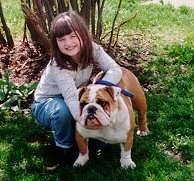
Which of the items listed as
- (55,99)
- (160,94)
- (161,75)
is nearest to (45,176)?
(55,99)

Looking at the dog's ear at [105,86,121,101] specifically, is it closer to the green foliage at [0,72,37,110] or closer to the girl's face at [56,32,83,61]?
the girl's face at [56,32,83,61]

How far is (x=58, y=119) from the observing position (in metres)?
4.25

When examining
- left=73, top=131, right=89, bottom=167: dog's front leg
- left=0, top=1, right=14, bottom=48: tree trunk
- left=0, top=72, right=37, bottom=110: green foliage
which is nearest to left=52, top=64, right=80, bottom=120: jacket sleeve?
left=73, top=131, right=89, bottom=167: dog's front leg

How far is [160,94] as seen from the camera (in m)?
5.66

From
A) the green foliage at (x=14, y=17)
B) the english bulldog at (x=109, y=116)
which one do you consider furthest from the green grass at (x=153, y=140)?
the green foliage at (x=14, y=17)

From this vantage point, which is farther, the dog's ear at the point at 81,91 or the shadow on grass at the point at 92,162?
the shadow on grass at the point at 92,162

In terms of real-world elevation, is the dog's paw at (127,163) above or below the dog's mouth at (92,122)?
below

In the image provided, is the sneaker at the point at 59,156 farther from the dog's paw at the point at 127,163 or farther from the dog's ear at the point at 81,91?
the dog's ear at the point at 81,91

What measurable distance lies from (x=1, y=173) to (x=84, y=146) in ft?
2.25

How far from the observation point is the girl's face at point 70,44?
4074mm

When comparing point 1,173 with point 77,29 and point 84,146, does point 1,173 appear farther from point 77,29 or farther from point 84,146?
point 77,29

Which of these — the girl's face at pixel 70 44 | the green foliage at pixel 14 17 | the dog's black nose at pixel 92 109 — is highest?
the girl's face at pixel 70 44

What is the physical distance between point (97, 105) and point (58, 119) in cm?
57

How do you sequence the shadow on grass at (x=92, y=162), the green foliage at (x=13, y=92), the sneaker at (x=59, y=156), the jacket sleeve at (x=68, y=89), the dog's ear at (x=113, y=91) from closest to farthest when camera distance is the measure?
the dog's ear at (x=113, y=91)
the jacket sleeve at (x=68, y=89)
the shadow on grass at (x=92, y=162)
the sneaker at (x=59, y=156)
the green foliage at (x=13, y=92)
